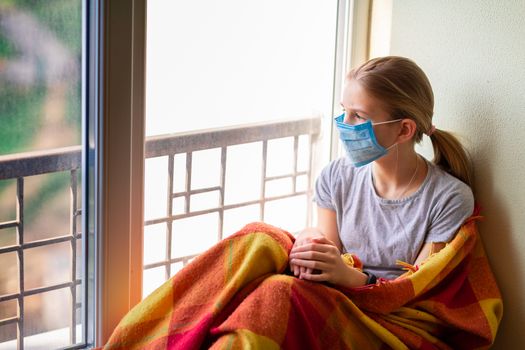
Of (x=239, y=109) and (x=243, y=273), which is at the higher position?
(x=239, y=109)

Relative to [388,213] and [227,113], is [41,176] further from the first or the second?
[388,213]

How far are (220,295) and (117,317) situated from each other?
1.11 feet

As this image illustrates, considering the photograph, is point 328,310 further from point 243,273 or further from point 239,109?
point 239,109

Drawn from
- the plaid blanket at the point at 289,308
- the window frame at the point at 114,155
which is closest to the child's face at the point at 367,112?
the plaid blanket at the point at 289,308

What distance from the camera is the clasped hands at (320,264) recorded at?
1438 millimetres

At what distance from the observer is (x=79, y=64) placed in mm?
1467

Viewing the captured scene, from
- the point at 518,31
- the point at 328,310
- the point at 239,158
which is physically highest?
the point at 518,31

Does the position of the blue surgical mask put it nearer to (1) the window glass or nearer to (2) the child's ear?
(2) the child's ear

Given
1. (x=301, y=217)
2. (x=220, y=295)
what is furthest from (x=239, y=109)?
(x=220, y=295)

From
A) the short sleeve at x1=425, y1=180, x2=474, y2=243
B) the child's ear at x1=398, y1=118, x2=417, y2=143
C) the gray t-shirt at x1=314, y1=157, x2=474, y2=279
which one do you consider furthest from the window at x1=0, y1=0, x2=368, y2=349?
the short sleeve at x1=425, y1=180, x2=474, y2=243

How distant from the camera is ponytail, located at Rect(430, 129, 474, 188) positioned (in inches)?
64.9

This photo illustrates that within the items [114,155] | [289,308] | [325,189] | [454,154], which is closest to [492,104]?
[454,154]

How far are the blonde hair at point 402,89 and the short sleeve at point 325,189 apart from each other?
25 centimetres

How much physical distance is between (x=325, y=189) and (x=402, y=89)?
0.34 metres
